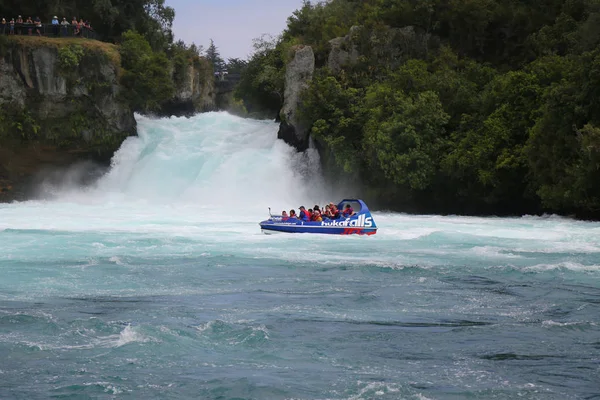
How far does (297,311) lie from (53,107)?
36.1 metres

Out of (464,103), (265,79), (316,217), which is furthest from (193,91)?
(316,217)


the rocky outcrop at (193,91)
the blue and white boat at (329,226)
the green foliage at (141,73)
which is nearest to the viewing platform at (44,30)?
the green foliage at (141,73)

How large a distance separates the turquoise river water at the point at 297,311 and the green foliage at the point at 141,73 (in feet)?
52.6

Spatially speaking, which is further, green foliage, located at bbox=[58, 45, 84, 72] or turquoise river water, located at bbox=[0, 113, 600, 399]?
green foliage, located at bbox=[58, 45, 84, 72]

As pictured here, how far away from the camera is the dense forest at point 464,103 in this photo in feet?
121

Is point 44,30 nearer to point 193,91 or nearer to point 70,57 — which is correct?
point 70,57

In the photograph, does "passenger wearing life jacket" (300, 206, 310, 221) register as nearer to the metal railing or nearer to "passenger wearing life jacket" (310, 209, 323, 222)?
"passenger wearing life jacket" (310, 209, 323, 222)

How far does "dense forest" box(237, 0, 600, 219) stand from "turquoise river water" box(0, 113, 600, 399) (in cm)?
368

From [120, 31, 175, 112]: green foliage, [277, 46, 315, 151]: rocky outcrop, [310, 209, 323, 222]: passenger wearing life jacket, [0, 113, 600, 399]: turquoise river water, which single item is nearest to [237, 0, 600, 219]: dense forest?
[277, 46, 315, 151]: rocky outcrop

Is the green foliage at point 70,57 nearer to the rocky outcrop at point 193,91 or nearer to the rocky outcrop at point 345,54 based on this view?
the rocky outcrop at point 193,91

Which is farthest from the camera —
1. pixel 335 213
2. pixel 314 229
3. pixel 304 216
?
pixel 335 213

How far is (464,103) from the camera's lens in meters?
44.8

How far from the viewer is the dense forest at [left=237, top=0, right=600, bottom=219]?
3700 centimetres

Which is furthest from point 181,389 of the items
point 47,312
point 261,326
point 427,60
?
point 427,60
